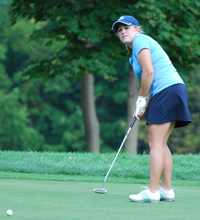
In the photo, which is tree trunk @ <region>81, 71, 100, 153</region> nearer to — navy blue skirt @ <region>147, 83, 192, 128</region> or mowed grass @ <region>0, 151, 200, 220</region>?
mowed grass @ <region>0, 151, 200, 220</region>

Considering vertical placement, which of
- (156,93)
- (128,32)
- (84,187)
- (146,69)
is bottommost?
(84,187)

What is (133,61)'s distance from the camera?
229 inches

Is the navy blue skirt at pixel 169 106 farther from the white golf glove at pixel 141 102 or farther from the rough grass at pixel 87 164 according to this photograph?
the rough grass at pixel 87 164

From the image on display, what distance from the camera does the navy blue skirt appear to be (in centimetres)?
568

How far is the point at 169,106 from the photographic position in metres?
5.68

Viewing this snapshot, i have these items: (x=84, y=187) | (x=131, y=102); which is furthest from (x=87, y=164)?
(x=131, y=102)

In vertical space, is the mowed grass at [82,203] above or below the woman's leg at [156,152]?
below

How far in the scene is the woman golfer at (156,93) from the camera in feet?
18.5

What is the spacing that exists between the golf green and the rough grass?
1.57 metres

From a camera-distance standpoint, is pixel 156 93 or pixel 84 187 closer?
pixel 156 93

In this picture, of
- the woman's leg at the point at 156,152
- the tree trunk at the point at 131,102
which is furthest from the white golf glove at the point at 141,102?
the tree trunk at the point at 131,102

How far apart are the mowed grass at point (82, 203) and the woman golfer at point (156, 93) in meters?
0.36

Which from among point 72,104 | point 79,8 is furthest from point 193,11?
point 72,104

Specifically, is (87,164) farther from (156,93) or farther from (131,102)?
(131,102)
